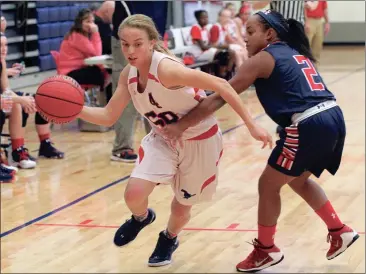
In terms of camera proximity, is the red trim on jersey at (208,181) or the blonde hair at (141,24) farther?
the red trim on jersey at (208,181)

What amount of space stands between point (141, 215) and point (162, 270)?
1.13m

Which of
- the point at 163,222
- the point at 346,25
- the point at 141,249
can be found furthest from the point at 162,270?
the point at 346,25

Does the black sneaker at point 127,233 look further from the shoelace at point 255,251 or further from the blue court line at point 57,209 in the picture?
the blue court line at point 57,209

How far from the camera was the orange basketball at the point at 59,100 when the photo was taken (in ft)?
11.5

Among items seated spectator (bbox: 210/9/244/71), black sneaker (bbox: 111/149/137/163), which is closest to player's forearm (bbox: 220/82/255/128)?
black sneaker (bbox: 111/149/137/163)

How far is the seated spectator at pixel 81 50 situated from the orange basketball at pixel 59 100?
6105mm

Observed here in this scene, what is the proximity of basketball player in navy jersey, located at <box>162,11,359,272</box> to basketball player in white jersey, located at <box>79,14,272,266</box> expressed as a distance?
15cm

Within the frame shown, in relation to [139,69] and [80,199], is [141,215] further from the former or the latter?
[80,199]

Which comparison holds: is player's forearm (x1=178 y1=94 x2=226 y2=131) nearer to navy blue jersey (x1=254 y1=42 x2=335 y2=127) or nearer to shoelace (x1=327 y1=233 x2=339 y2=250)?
navy blue jersey (x1=254 y1=42 x2=335 y2=127)

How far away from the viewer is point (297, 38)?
412 cm

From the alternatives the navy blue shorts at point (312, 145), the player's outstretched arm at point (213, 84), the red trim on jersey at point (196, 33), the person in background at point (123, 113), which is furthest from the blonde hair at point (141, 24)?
the red trim on jersey at point (196, 33)

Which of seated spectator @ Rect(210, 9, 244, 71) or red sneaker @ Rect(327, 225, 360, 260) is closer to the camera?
red sneaker @ Rect(327, 225, 360, 260)

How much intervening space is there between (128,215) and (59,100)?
3.37m

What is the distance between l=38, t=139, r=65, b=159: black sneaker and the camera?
355 inches
